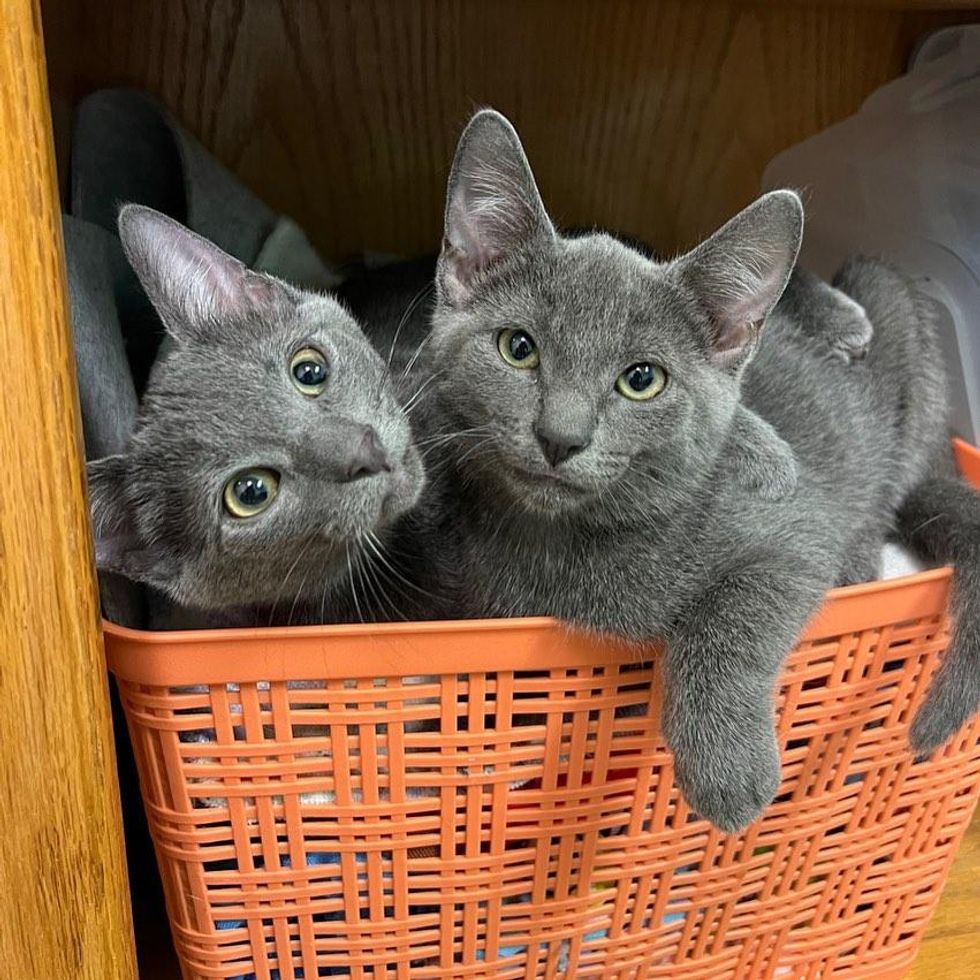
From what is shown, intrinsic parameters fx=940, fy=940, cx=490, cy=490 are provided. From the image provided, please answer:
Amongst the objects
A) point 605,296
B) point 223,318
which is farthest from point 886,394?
point 223,318

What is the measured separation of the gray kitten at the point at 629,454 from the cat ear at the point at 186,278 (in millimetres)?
157

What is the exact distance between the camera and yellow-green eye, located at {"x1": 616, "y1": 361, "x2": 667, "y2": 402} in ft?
2.34

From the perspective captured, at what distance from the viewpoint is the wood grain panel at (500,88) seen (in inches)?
48.5

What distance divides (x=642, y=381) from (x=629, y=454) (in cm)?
6

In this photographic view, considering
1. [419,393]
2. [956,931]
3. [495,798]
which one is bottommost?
[956,931]

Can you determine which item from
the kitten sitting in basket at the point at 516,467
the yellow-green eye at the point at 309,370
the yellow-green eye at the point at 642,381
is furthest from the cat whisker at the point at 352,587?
the yellow-green eye at the point at 642,381

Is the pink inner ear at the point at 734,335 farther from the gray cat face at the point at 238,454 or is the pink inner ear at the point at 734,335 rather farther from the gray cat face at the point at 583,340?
the gray cat face at the point at 238,454

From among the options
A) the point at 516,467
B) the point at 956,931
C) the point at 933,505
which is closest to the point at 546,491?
the point at 516,467

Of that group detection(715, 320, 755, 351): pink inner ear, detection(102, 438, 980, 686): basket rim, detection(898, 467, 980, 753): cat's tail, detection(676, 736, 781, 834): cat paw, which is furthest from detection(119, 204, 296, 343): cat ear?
detection(898, 467, 980, 753): cat's tail

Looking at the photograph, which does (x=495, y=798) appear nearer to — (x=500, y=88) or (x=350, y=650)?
(x=350, y=650)

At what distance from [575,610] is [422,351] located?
278 mm

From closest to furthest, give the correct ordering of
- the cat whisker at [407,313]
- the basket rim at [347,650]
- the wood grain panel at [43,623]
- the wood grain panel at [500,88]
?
the wood grain panel at [43,623] < the basket rim at [347,650] < the cat whisker at [407,313] < the wood grain panel at [500,88]

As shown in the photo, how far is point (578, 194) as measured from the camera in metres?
1.41

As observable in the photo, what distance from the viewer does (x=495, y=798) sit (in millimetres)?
728
